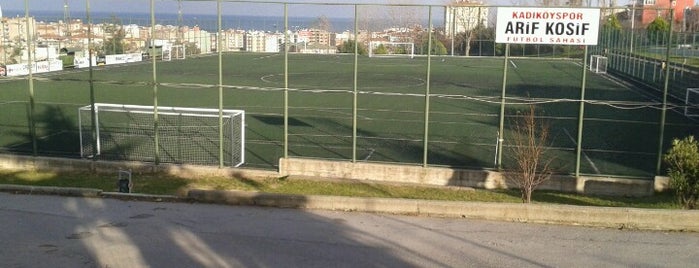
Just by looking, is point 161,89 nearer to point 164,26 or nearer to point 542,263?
point 164,26

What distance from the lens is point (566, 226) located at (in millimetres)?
11250

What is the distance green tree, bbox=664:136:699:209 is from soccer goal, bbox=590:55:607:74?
33057 mm

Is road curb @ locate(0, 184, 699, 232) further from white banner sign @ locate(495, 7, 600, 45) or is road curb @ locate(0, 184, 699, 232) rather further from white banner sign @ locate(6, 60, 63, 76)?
white banner sign @ locate(6, 60, 63, 76)

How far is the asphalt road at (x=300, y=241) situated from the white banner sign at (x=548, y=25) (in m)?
6.32

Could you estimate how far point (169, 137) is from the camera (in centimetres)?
2186

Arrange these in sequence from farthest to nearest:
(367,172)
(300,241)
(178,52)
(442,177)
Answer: (178,52) < (367,172) < (442,177) < (300,241)

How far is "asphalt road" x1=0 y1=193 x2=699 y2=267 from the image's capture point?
9320 mm

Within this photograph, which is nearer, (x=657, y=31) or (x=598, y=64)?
(x=657, y=31)

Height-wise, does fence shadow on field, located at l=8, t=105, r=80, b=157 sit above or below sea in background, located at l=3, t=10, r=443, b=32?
below

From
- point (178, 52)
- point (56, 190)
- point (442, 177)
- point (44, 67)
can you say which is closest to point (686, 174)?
point (442, 177)

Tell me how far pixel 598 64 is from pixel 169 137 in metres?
32.2

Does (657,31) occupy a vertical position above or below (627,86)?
above

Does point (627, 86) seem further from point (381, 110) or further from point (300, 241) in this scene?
point (300, 241)

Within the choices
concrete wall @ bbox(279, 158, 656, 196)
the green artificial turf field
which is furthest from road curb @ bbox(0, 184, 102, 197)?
concrete wall @ bbox(279, 158, 656, 196)
